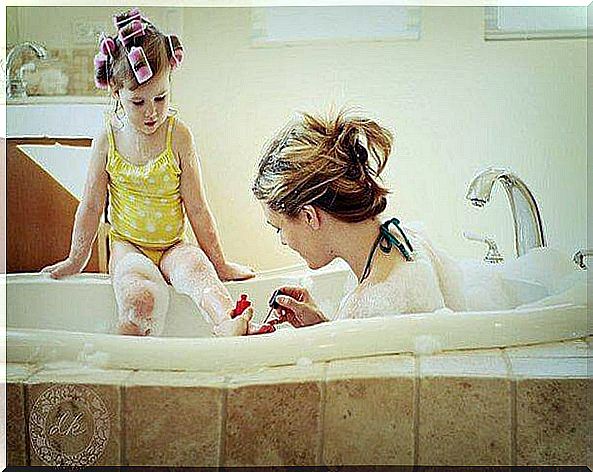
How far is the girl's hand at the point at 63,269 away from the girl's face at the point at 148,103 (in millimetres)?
377

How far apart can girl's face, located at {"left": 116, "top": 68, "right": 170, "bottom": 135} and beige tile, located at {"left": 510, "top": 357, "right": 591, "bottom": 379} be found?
1071 millimetres

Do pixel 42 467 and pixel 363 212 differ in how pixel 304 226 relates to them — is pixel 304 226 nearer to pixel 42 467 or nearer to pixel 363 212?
pixel 363 212

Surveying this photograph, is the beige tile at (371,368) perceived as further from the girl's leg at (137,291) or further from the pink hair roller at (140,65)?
the pink hair roller at (140,65)

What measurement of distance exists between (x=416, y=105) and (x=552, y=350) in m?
0.70

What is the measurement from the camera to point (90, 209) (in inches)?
93.6

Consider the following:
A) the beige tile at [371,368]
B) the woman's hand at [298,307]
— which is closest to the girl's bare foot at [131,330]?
the woman's hand at [298,307]

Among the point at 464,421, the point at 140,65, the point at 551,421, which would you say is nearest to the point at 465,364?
the point at 464,421

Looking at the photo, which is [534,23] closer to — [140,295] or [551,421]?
[551,421]

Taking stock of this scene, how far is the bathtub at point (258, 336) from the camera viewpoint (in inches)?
90.3

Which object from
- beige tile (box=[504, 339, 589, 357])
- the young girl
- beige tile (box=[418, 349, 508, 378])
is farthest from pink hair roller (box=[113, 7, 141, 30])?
beige tile (box=[504, 339, 589, 357])

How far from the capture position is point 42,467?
239cm

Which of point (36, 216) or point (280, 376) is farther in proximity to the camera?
point (36, 216)

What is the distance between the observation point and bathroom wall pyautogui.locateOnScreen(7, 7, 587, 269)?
236 centimetres

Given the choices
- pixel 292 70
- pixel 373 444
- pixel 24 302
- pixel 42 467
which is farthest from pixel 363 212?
pixel 42 467
